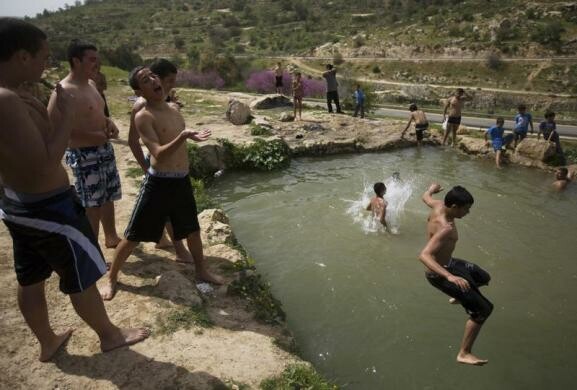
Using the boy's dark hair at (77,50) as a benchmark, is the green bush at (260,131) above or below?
below

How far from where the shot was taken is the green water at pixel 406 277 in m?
4.00

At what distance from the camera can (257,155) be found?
31.1 feet

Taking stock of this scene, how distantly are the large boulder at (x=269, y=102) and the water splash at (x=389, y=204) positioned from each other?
24.0ft

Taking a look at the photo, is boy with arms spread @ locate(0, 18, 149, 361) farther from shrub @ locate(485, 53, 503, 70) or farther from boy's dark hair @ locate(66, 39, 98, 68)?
shrub @ locate(485, 53, 503, 70)

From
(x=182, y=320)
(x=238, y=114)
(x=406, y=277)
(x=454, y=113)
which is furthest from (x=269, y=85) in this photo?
(x=182, y=320)

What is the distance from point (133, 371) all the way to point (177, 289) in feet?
3.15

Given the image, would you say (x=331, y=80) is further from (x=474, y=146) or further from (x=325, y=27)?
(x=325, y=27)

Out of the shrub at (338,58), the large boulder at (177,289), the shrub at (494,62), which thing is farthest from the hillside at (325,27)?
the large boulder at (177,289)

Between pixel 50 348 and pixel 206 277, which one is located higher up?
pixel 50 348

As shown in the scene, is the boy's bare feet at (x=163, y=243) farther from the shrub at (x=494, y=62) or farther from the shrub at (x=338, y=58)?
the shrub at (x=338, y=58)

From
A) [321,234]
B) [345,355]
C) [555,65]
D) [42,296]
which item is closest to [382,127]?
[321,234]

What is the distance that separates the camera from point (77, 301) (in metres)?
→ 2.68

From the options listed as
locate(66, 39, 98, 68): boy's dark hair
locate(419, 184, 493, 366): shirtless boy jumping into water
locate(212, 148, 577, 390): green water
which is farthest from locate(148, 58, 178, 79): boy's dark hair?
locate(212, 148, 577, 390): green water

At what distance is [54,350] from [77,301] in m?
0.56
